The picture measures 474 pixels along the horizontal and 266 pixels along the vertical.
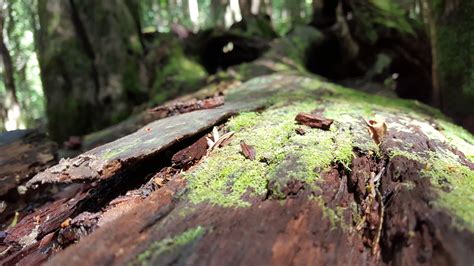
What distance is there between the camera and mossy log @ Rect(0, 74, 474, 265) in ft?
4.09

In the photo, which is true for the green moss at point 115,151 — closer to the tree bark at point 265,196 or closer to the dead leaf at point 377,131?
the tree bark at point 265,196

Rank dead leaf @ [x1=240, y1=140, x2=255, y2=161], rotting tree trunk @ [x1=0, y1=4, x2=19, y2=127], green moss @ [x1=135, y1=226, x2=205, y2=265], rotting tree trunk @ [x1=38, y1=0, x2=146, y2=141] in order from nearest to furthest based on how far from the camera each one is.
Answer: green moss @ [x1=135, y1=226, x2=205, y2=265]
dead leaf @ [x1=240, y1=140, x2=255, y2=161]
rotting tree trunk @ [x1=38, y1=0, x2=146, y2=141]
rotting tree trunk @ [x1=0, y1=4, x2=19, y2=127]

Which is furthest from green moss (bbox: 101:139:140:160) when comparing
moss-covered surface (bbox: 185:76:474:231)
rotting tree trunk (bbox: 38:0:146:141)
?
rotting tree trunk (bbox: 38:0:146:141)

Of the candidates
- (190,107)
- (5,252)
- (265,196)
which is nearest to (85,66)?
(190,107)

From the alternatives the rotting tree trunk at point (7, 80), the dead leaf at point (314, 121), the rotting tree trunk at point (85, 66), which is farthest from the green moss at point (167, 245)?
the rotting tree trunk at point (7, 80)

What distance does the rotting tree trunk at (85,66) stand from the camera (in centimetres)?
508

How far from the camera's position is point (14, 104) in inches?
454

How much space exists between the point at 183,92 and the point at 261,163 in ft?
11.6

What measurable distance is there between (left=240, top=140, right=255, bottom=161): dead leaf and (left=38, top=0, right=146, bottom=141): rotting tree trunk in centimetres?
334

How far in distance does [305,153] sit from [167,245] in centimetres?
82

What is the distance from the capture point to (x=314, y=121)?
2.26 m

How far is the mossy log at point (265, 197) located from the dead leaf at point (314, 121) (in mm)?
46

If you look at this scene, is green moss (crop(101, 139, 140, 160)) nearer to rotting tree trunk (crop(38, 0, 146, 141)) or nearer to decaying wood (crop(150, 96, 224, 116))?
decaying wood (crop(150, 96, 224, 116))

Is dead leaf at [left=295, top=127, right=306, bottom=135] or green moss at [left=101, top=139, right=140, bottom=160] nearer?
green moss at [left=101, top=139, right=140, bottom=160]
